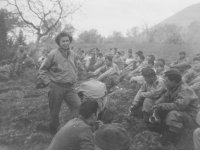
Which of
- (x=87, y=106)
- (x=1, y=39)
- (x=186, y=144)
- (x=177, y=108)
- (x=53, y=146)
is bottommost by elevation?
(x=186, y=144)

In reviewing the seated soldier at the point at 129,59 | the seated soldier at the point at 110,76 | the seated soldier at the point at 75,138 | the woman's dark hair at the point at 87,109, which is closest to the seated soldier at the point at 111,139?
the seated soldier at the point at 75,138

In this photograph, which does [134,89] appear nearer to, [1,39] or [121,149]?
[121,149]

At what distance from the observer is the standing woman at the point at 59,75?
14.3 ft

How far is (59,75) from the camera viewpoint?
4.39 m

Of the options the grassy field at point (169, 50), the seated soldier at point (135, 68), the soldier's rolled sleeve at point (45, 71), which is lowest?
the grassy field at point (169, 50)

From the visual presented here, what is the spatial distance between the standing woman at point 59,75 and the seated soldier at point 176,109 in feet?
5.57

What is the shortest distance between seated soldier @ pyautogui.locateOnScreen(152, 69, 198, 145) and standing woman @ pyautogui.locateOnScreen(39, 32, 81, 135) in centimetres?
170

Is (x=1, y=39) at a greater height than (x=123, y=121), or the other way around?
(x=1, y=39)

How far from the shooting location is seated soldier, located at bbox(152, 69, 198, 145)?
→ 398cm

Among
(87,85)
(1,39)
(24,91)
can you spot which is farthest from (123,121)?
(1,39)

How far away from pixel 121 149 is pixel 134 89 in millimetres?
5243

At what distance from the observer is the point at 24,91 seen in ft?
29.1

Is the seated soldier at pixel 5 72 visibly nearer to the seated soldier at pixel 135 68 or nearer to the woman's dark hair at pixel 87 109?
the seated soldier at pixel 135 68

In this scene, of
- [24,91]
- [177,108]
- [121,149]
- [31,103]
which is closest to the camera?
[121,149]
